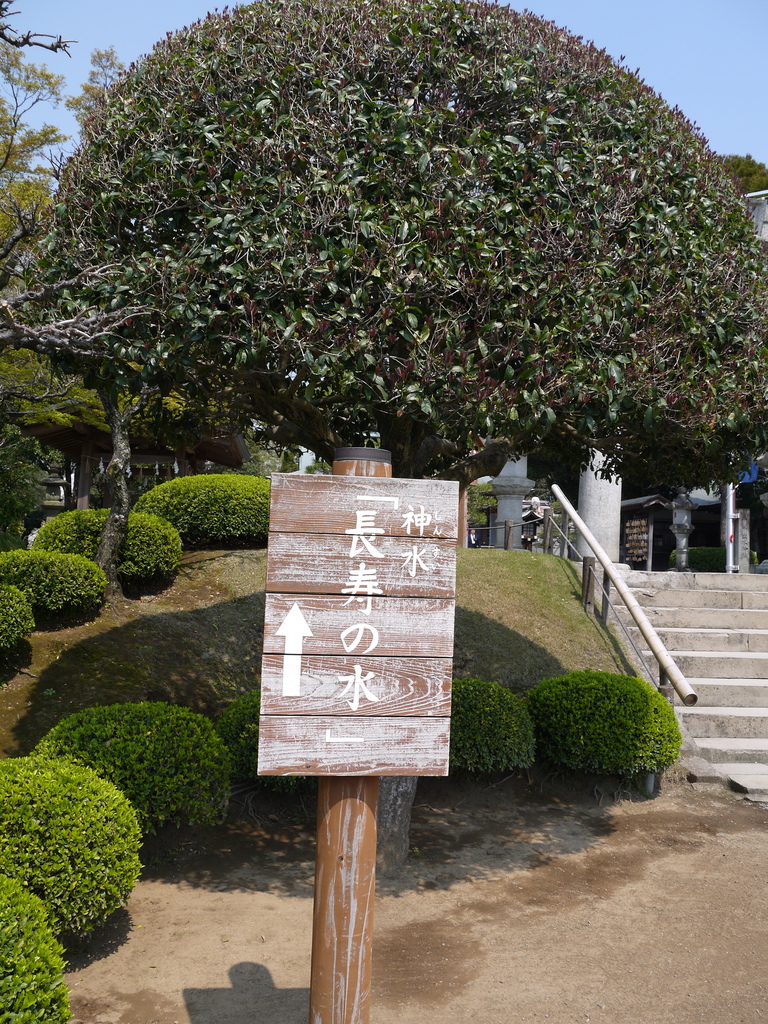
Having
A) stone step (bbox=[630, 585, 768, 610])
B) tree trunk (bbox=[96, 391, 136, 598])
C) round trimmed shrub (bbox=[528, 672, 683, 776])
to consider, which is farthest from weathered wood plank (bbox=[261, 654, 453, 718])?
stone step (bbox=[630, 585, 768, 610])

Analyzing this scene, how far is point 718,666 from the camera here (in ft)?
32.4

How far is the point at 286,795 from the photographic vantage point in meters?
6.95

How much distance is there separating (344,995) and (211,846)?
3.46m

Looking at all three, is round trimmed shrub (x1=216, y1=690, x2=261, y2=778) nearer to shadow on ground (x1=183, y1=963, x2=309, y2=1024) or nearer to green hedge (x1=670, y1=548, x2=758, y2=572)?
shadow on ground (x1=183, y1=963, x2=309, y2=1024)

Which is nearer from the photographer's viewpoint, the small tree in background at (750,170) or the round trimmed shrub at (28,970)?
the round trimmed shrub at (28,970)

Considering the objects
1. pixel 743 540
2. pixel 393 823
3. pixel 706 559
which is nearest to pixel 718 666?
pixel 393 823

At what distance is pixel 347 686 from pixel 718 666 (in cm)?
812

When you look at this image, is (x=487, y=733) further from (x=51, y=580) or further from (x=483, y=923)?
(x=51, y=580)

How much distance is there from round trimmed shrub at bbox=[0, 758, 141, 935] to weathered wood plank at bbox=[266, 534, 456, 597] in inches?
90.8

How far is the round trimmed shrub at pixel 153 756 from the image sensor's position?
5461mm

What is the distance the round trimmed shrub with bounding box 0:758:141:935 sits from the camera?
4.23 metres

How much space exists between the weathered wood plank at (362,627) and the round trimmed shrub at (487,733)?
398 centimetres

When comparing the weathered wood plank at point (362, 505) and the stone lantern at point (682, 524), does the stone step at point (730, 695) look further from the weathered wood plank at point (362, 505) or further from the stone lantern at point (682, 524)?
the stone lantern at point (682, 524)

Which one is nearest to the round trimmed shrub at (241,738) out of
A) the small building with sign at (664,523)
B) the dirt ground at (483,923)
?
the dirt ground at (483,923)
